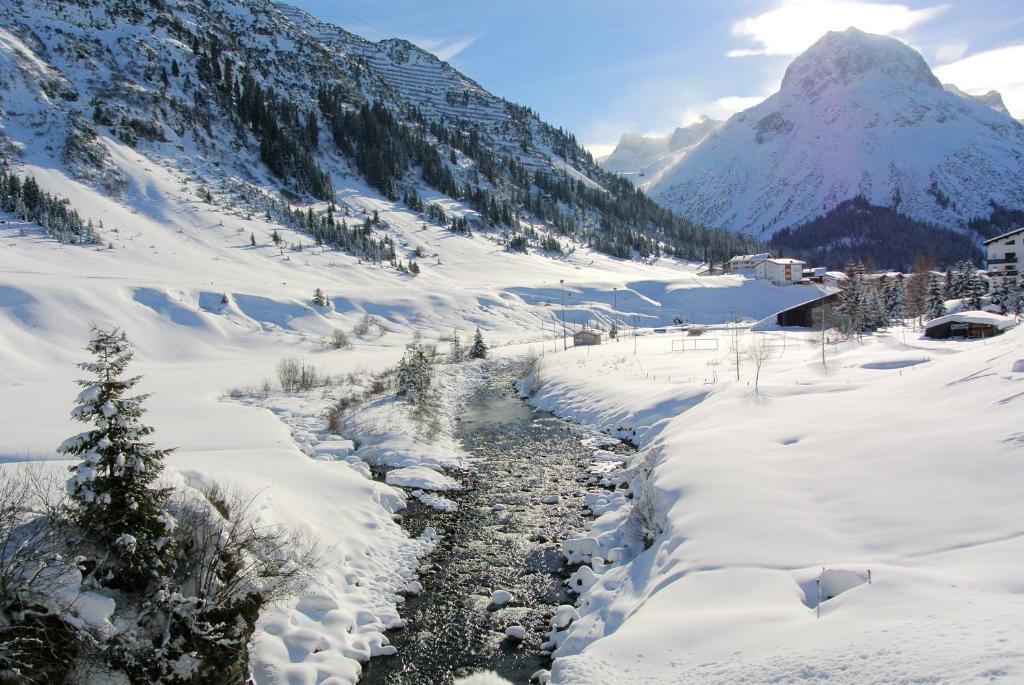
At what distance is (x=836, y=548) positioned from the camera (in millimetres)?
12344

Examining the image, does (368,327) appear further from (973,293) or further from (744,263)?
(744,263)

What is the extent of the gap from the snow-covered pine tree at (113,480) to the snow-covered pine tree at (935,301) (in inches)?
2836

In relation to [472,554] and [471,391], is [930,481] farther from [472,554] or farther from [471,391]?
[471,391]

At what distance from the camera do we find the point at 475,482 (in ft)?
81.5

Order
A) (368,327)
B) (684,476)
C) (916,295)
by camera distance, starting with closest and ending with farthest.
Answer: (684,476) → (368,327) → (916,295)

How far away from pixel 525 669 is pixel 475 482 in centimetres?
1215

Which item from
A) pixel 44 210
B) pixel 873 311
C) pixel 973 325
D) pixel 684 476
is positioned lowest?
pixel 684 476

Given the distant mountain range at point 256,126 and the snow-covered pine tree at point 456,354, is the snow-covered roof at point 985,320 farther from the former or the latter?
the distant mountain range at point 256,126

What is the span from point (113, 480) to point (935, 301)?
244 feet

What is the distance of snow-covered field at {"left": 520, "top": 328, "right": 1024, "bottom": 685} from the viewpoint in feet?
26.5

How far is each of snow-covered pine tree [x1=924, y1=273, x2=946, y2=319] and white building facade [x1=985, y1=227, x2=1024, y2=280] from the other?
42.9 ft

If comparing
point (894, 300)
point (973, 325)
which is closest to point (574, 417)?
point (973, 325)

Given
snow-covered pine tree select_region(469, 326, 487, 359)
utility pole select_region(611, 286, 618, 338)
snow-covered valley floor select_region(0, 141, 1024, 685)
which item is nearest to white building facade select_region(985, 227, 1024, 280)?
snow-covered valley floor select_region(0, 141, 1024, 685)

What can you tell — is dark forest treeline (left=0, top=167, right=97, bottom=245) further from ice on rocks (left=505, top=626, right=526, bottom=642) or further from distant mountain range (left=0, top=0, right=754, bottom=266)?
ice on rocks (left=505, top=626, right=526, bottom=642)
